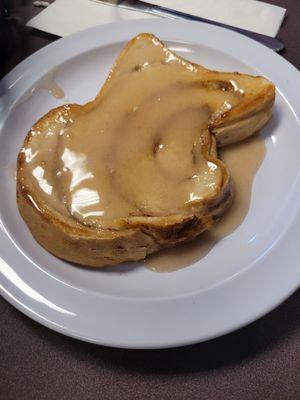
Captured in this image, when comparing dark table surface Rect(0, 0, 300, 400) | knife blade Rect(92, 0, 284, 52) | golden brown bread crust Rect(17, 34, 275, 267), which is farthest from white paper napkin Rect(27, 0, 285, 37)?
dark table surface Rect(0, 0, 300, 400)

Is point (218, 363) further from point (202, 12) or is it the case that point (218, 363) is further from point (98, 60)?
point (202, 12)

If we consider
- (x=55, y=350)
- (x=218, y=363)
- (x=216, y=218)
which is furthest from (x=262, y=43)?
(x=55, y=350)

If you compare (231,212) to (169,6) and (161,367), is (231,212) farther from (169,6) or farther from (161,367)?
(169,6)

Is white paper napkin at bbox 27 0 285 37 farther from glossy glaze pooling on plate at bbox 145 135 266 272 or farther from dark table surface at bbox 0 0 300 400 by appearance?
dark table surface at bbox 0 0 300 400

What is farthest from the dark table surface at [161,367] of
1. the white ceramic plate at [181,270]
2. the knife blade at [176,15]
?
the knife blade at [176,15]

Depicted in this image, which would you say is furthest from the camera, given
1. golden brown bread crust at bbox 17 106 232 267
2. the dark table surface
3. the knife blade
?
the knife blade
